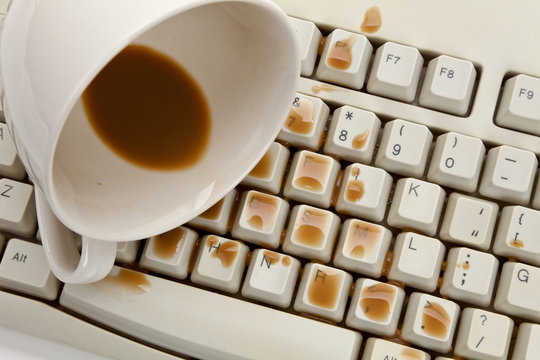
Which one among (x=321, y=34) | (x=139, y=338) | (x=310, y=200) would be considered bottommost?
(x=139, y=338)

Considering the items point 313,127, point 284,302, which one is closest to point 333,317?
point 284,302

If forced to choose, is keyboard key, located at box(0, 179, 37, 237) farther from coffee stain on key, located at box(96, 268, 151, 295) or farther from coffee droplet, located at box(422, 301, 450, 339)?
coffee droplet, located at box(422, 301, 450, 339)

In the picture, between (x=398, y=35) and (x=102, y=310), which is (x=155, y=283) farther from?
(x=398, y=35)

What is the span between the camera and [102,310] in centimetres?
51

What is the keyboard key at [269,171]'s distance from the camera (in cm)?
52

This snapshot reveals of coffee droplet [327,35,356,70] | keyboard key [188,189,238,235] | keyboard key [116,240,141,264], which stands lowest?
keyboard key [116,240,141,264]

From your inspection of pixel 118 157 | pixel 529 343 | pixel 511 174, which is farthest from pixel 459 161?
pixel 118 157

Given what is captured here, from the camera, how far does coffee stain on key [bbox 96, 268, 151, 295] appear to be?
0.51m

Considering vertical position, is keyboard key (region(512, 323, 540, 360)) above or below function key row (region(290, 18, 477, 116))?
below

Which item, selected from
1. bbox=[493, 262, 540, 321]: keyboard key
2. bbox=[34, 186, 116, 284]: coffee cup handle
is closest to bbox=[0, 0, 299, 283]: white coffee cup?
bbox=[34, 186, 116, 284]: coffee cup handle

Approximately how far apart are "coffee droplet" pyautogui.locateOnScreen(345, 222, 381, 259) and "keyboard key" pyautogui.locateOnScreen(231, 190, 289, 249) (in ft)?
0.17

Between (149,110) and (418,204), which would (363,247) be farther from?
(149,110)

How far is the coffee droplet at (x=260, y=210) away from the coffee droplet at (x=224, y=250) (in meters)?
0.02

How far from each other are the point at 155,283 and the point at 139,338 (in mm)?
44
